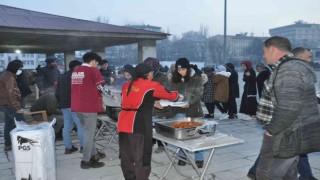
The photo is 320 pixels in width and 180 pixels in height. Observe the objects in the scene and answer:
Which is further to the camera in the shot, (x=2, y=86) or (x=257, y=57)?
(x=257, y=57)

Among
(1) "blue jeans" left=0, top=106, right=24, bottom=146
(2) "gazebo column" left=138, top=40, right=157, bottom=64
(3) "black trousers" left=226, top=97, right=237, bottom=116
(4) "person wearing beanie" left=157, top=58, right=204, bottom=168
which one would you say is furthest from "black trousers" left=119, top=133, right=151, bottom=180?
(2) "gazebo column" left=138, top=40, right=157, bottom=64

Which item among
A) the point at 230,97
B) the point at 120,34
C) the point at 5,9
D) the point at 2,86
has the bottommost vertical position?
the point at 230,97

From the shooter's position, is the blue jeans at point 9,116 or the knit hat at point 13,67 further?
the blue jeans at point 9,116

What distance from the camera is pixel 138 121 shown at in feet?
12.7

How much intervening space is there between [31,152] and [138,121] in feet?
4.78

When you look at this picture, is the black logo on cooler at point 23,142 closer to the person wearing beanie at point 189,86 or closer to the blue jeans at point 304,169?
the person wearing beanie at point 189,86

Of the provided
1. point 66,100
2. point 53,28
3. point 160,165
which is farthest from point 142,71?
point 53,28

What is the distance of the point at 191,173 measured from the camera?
505 centimetres

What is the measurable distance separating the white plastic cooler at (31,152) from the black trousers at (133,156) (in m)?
1.03

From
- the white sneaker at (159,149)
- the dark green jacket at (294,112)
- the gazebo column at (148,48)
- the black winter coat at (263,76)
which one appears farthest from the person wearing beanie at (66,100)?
the black winter coat at (263,76)

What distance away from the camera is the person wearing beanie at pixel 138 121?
3857 mm

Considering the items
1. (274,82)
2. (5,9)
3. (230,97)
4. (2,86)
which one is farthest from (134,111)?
(5,9)

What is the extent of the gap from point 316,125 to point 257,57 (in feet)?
229

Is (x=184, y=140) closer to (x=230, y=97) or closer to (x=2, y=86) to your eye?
(x=2, y=86)
